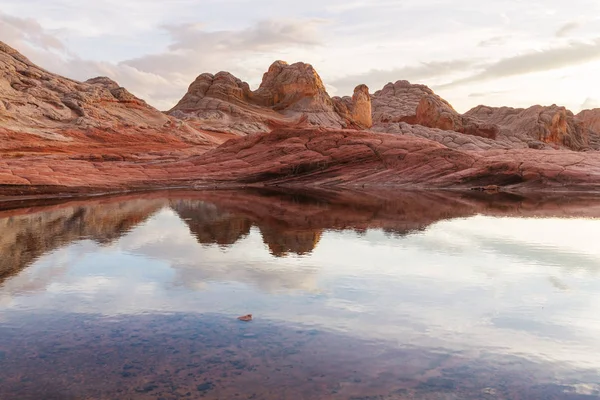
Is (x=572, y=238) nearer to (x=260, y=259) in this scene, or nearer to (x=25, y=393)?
(x=260, y=259)

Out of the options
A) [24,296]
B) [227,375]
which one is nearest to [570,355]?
[227,375]

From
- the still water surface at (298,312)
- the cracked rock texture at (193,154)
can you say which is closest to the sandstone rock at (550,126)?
the cracked rock texture at (193,154)

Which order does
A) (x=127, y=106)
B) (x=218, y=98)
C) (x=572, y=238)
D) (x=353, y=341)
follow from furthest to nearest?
1. (x=218, y=98)
2. (x=127, y=106)
3. (x=572, y=238)
4. (x=353, y=341)

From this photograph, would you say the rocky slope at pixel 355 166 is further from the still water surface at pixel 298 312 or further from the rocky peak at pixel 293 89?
the rocky peak at pixel 293 89

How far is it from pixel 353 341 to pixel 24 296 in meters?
7.27

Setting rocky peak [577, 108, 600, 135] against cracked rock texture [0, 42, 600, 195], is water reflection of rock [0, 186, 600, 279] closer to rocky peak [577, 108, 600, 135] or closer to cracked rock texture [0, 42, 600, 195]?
cracked rock texture [0, 42, 600, 195]

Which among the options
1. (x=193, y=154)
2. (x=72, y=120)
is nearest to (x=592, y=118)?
(x=193, y=154)

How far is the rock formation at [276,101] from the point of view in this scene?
10194cm

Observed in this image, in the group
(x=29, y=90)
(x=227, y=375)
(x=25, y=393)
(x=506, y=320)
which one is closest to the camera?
(x=25, y=393)

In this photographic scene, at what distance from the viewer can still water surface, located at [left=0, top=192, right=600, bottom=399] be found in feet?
24.7

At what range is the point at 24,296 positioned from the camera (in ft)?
38.0

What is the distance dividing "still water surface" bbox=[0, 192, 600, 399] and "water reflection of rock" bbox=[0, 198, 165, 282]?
0.52ft

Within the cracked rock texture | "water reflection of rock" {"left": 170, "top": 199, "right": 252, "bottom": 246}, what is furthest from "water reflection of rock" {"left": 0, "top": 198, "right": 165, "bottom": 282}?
the cracked rock texture

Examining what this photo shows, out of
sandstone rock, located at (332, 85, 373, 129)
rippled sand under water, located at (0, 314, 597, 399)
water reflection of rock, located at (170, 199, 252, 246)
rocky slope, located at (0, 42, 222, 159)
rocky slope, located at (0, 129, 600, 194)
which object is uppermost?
sandstone rock, located at (332, 85, 373, 129)
